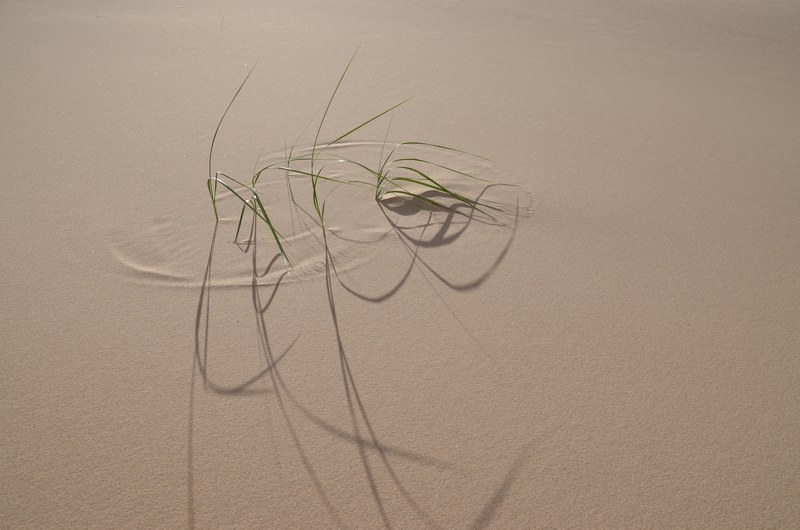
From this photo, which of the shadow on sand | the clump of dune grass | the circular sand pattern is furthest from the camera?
the clump of dune grass

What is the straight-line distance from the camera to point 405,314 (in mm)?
1074

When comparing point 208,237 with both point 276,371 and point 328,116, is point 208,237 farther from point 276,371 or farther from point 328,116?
point 328,116

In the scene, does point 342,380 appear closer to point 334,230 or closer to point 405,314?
point 405,314

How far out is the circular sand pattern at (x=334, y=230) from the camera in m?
1.17

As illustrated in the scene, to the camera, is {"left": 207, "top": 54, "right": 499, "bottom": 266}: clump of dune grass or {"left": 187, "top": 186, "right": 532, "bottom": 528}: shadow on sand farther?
{"left": 207, "top": 54, "right": 499, "bottom": 266}: clump of dune grass

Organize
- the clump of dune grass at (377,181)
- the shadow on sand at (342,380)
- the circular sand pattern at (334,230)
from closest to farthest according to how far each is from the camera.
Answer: the shadow on sand at (342,380) → the circular sand pattern at (334,230) → the clump of dune grass at (377,181)

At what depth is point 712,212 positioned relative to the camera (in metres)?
1.36

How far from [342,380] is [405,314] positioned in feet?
0.62

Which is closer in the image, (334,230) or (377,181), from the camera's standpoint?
(334,230)

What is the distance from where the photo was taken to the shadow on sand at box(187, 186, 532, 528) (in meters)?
0.79

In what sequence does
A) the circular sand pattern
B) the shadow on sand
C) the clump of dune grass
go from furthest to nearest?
the clump of dune grass < the circular sand pattern < the shadow on sand

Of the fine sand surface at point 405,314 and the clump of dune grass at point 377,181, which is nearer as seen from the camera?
the fine sand surface at point 405,314

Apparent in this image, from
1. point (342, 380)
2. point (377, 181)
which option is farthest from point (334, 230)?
point (342, 380)

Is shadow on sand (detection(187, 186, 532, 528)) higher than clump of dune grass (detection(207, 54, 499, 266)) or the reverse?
the reverse
